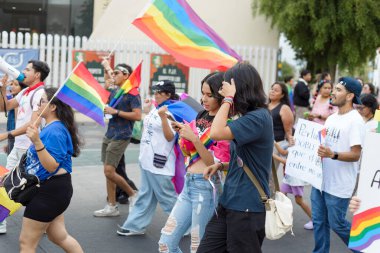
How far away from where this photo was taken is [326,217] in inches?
219

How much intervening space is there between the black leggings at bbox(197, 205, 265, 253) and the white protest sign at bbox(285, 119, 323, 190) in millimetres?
1534

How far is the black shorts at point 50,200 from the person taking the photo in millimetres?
4535

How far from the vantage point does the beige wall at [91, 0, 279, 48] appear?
19.1m

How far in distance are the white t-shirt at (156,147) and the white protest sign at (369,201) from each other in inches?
105

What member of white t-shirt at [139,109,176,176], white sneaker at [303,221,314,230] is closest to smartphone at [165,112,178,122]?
white t-shirt at [139,109,176,176]

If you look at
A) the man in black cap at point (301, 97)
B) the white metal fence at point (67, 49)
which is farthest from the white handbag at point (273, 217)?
the white metal fence at point (67, 49)

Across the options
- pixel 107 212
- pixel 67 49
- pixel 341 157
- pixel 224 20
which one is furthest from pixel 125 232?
pixel 224 20

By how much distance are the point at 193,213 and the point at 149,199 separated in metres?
1.66

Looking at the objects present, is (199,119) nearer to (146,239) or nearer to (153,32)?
(153,32)

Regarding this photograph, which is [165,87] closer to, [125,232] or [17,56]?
[125,232]

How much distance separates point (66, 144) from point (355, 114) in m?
2.45

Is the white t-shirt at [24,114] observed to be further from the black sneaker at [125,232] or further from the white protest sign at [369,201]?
the white protest sign at [369,201]

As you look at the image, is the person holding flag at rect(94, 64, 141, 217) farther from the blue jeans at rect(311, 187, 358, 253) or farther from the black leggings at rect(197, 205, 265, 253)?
the black leggings at rect(197, 205, 265, 253)

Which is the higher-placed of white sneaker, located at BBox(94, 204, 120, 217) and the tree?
the tree
